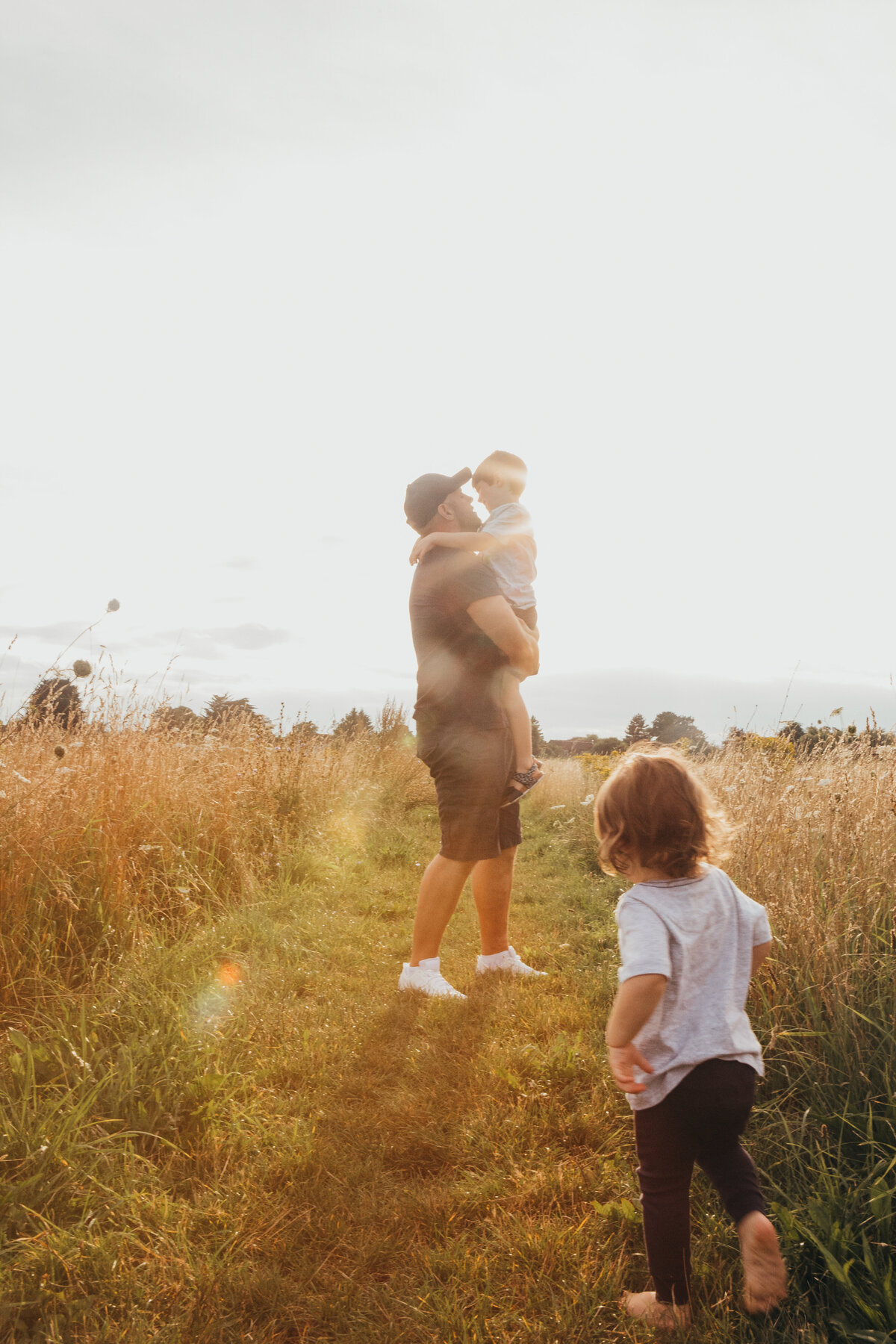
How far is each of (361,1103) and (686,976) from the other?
1.48 m

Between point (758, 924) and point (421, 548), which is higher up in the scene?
point (421, 548)

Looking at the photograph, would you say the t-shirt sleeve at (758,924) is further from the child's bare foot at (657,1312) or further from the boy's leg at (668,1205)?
the child's bare foot at (657,1312)

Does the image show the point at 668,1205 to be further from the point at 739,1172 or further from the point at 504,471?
the point at 504,471

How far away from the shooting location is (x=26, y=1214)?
6.39 ft

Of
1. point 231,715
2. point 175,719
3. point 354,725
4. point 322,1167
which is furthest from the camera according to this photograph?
point 354,725

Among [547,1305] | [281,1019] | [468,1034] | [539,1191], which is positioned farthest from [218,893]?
[547,1305]

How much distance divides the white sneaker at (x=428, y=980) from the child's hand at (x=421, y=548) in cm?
181

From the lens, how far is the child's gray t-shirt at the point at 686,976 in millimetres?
1632

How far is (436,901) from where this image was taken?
3299mm

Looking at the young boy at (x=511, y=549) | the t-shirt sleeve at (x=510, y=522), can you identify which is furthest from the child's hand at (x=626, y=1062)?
the t-shirt sleeve at (x=510, y=522)

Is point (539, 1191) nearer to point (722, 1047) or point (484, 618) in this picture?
point (722, 1047)

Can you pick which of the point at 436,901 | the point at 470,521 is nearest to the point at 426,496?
the point at 470,521

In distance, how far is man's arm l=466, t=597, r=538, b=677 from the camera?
10.3 ft

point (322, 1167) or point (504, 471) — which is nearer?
point (322, 1167)
